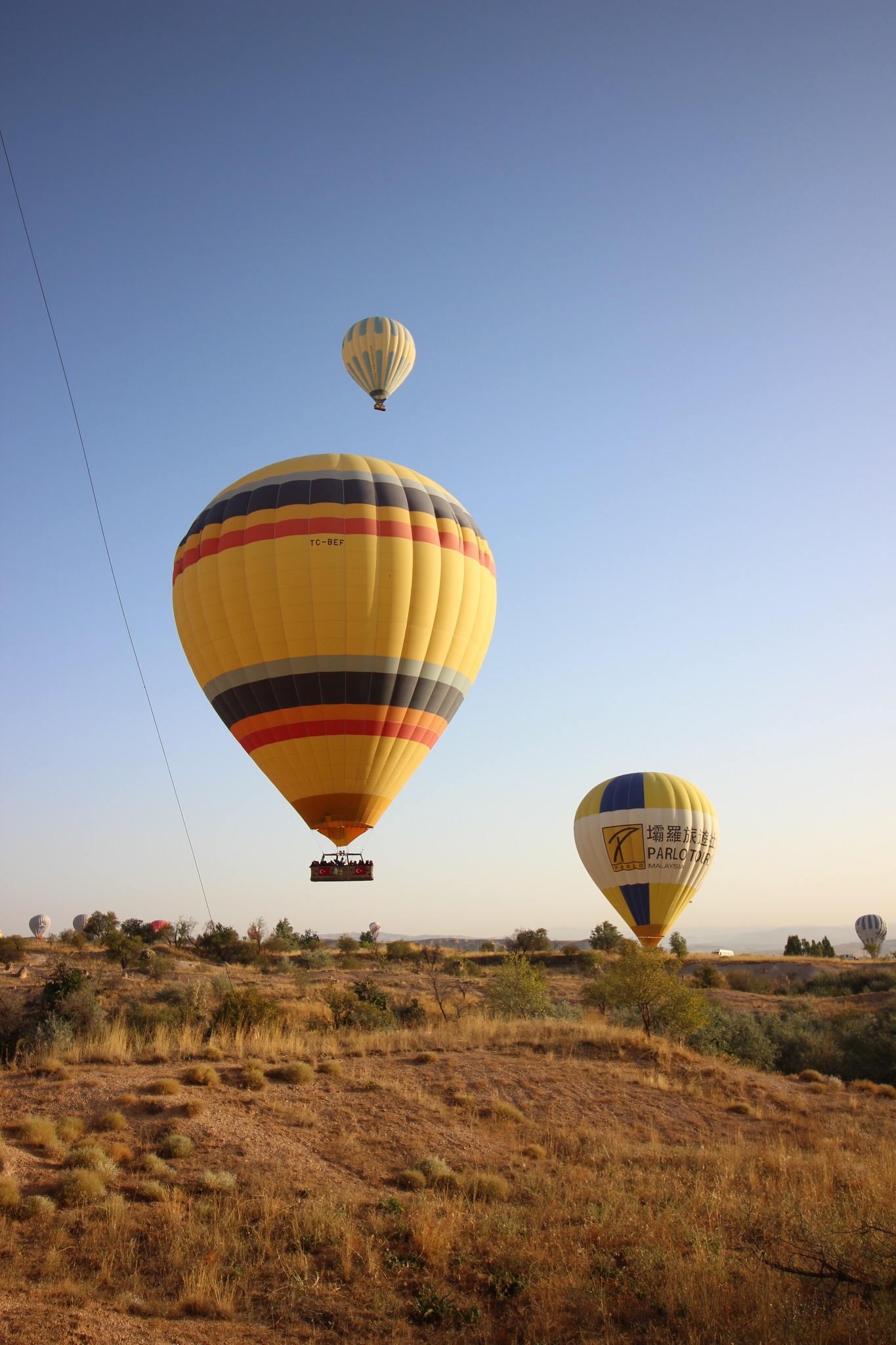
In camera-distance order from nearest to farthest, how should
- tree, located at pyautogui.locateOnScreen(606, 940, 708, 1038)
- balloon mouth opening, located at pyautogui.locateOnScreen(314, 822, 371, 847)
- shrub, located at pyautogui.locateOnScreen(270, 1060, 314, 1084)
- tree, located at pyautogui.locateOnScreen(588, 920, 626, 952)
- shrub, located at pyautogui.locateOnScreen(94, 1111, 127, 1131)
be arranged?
shrub, located at pyautogui.locateOnScreen(94, 1111, 127, 1131), shrub, located at pyautogui.locateOnScreen(270, 1060, 314, 1084), balloon mouth opening, located at pyautogui.locateOnScreen(314, 822, 371, 847), tree, located at pyautogui.locateOnScreen(606, 940, 708, 1038), tree, located at pyautogui.locateOnScreen(588, 920, 626, 952)

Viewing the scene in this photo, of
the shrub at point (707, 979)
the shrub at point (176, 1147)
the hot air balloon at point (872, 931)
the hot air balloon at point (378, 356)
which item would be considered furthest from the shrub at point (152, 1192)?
the hot air balloon at point (872, 931)

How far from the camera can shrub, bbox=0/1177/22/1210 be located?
9.42 meters

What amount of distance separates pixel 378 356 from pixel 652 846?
23.8 m

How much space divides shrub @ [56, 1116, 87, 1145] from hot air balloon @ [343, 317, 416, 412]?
2272 cm

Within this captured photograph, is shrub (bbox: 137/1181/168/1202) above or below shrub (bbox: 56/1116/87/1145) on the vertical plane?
below

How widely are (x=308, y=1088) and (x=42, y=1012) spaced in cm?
646

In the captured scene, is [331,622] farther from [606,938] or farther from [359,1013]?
[606,938]

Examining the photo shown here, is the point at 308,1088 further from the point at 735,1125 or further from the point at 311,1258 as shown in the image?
the point at 735,1125

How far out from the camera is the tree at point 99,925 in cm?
5078

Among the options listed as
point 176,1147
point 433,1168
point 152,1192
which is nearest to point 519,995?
point 433,1168

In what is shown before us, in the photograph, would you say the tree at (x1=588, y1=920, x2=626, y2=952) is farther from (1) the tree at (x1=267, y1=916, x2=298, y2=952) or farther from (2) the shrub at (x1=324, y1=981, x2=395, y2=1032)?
(2) the shrub at (x1=324, y1=981, x2=395, y2=1032)

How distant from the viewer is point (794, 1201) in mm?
10578

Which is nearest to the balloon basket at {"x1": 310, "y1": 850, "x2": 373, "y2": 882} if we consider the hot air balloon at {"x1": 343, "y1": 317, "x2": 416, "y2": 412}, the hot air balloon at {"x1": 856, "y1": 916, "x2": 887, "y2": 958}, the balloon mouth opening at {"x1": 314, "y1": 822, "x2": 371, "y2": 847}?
the balloon mouth opening at {"x1": 314, "y1": 822, "x2": 371, "y2": 847}

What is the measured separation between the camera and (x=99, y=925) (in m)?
52.3
